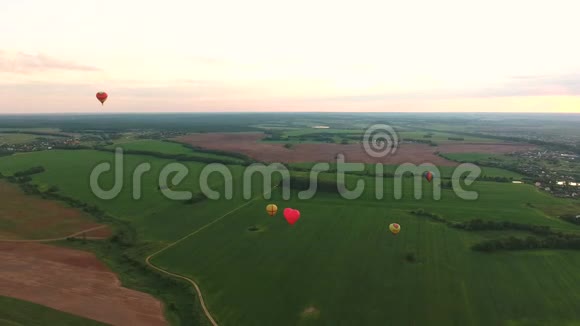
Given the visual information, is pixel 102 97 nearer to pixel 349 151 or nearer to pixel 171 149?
pixel 171 149

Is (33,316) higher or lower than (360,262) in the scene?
Answer: lower

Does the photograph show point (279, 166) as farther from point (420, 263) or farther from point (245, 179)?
point (420, 263)

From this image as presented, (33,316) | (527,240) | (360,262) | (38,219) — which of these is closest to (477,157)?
(527,240)

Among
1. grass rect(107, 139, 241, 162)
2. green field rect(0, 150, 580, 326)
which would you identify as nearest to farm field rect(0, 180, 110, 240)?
green field rect(0, 150, 580, 326)

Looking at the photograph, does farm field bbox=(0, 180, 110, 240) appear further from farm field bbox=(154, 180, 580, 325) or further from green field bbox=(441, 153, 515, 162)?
green field bbox=(441, 153, 515, 162)

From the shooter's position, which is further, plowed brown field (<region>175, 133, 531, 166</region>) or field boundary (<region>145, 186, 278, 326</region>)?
plowed brown field (<region>175, 133, 531, 166</region>)

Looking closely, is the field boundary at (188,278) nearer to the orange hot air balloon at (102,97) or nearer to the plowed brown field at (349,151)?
the orange hot air balloon at (102,97)

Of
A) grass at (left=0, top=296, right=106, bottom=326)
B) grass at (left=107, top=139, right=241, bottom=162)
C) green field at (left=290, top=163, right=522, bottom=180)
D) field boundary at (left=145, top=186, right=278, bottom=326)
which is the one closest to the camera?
grass at (left=0, top=296, right=106, bottom=326)
